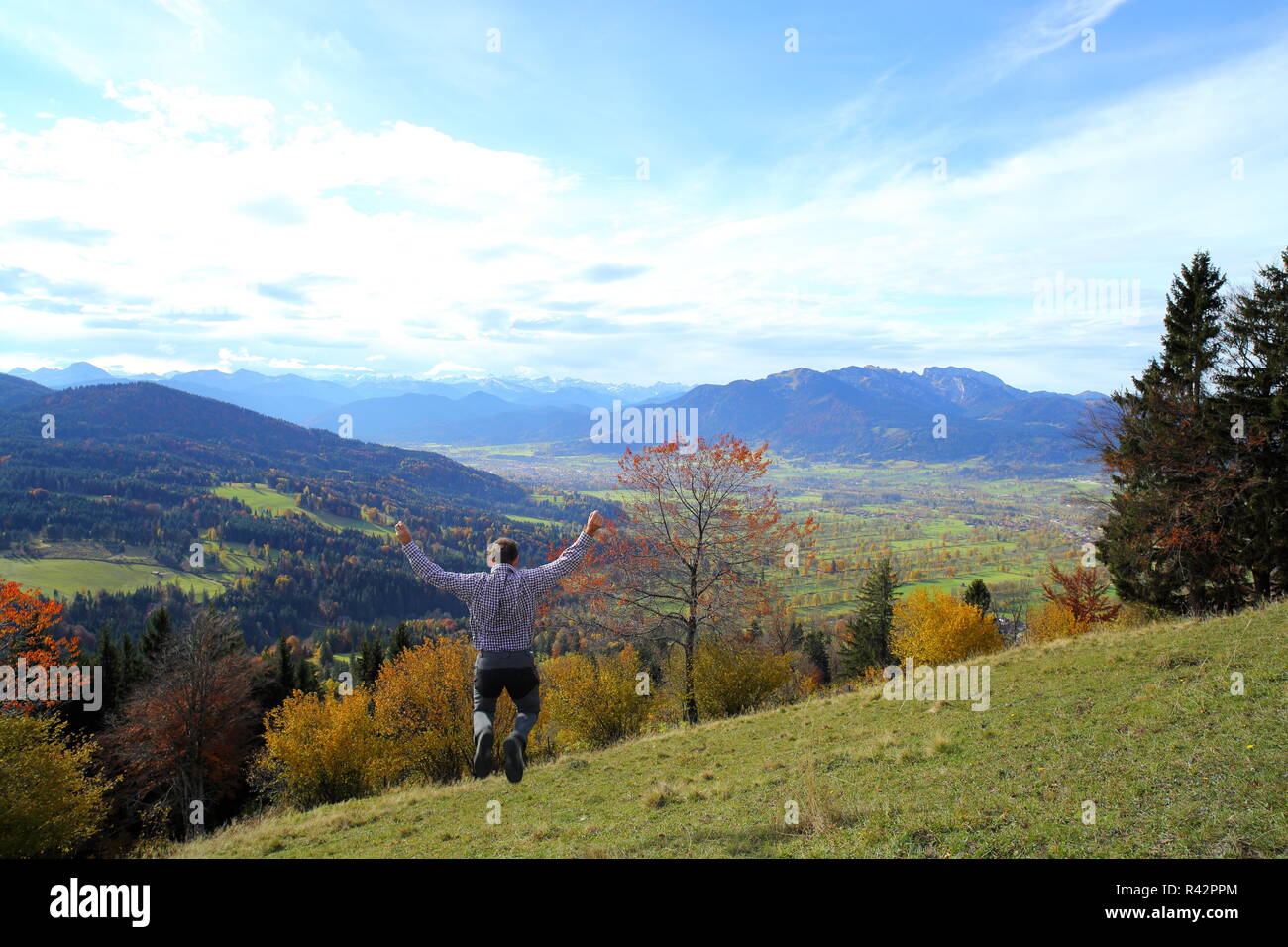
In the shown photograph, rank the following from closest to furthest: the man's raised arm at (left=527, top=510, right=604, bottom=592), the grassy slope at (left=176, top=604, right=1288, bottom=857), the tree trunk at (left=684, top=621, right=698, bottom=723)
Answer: the grassy slope at (left=176, top=604, right=1288, bottom=857)
the man's raised arm at (left=527, top=510, right=604, bottom=592)
the tree trunk at (left=684, top=621, right=698, bottom=723)

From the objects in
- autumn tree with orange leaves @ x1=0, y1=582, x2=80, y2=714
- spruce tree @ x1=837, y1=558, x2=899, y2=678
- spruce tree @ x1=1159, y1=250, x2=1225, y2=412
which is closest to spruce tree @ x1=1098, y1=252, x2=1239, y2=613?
spruce tree @ x1=1159, y1=250, x2=1225, y2=412

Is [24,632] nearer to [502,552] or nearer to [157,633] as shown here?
[157,633]

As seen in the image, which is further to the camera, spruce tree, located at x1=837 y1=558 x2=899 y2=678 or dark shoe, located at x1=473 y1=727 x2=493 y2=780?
spruce tree, located at x1=837 y1=558 x2=899 y2=678

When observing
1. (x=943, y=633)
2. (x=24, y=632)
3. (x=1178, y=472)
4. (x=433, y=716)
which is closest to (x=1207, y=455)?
(x=1178, y=472)

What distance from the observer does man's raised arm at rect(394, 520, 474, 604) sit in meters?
6.69

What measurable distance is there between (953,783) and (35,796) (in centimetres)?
2599

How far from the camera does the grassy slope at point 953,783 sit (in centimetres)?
647

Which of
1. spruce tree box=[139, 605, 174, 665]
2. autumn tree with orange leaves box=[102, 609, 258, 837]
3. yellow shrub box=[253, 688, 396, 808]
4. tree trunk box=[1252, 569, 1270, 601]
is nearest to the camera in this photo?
tree trunk box=[1252, 569, 1270, 601]

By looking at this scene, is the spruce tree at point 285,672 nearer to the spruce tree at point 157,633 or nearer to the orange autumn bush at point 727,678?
the spruce tree at point 157,633

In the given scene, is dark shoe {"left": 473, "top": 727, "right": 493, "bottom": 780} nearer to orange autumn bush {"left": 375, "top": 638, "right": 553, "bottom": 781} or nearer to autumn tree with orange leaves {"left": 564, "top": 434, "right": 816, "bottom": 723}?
autumn tree with orange leaves {"left": 564, "top": 434, "right": 816, "bottom": 723}

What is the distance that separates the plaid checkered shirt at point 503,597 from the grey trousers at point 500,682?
11cm

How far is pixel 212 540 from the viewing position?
7313 inches
